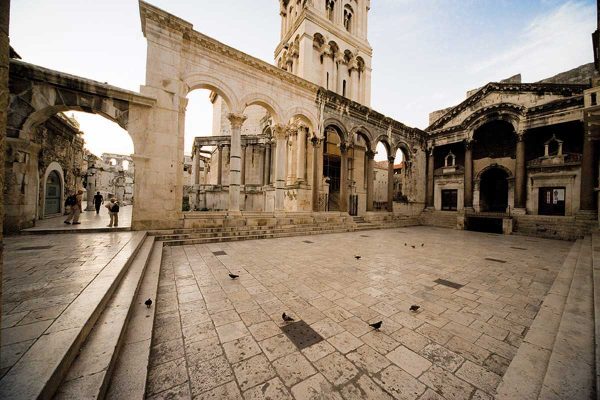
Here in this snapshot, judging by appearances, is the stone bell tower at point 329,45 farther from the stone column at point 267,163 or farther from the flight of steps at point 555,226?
the flight of steps at point 555,226

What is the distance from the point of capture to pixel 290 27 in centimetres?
1777

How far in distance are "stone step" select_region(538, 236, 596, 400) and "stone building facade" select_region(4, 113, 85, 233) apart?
11532mm

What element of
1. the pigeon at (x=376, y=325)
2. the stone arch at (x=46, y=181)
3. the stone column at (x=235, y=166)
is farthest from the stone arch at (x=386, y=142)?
the stone arch at (x=46, y=181)

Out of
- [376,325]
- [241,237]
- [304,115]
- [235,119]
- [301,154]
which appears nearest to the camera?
[376,325]

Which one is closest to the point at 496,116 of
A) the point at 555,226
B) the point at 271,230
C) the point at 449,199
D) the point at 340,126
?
the point at 449,199

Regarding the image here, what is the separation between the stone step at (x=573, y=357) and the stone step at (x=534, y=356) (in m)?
0.07

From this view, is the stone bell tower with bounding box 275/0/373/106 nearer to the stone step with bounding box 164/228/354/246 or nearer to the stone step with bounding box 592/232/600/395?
the stone step with bounding box 164/228/354/246

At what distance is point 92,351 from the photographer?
1949mm

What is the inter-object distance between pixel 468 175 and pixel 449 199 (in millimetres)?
2728

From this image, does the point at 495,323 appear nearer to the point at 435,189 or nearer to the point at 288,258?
the point at 288,258

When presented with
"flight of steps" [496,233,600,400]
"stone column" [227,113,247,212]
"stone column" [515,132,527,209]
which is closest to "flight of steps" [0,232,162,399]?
"flight of steps" [496,233,600,400]

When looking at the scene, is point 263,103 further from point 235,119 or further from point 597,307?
point 597,307

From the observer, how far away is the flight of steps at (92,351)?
1451 mm

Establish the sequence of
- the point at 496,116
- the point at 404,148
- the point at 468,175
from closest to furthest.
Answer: the point at 496,116
the point at 468,175
the point at 404,148
